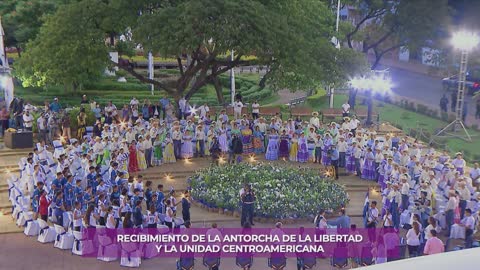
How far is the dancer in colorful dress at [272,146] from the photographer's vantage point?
2273cm

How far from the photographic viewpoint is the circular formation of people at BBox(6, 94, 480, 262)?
1512 centimetres

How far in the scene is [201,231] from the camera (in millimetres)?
15164

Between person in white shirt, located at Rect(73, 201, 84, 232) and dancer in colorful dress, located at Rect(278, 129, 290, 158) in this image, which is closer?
person in white shirt, located at Rect(73, 201, 84, 232)

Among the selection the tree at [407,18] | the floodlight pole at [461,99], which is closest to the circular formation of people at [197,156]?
the floodlight pole at [461,99]

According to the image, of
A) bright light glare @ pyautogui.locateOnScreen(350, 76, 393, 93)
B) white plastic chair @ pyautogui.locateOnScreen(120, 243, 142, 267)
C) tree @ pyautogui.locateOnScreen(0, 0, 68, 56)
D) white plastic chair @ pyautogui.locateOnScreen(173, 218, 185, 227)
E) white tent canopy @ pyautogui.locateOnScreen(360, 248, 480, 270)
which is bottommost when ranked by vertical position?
Answer: white plastic chair @ pyautogui.locateOnScreen(120, 243, 142, 267)

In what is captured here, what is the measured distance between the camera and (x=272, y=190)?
58.8 ft

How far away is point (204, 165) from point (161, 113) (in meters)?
5.23

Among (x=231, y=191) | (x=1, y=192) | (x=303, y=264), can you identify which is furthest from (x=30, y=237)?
(x=303, y=264)

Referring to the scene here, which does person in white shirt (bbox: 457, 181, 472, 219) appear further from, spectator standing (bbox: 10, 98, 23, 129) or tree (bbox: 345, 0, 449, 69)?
tree (bbox: 345, 0, 449, 69)

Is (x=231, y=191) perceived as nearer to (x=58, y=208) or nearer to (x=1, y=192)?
(x=58, y=208)

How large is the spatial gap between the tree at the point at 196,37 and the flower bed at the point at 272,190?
538 centimetres

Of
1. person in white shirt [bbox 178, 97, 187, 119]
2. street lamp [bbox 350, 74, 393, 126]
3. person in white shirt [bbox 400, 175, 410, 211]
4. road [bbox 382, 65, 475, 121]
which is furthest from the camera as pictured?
road [bbox 382, 65, 475, 121]

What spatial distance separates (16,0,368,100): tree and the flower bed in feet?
17.7

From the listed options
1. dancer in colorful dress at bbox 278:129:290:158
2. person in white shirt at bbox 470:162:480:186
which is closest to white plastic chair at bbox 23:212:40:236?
dancer in colorful dress at bbox 278:129:290:158
